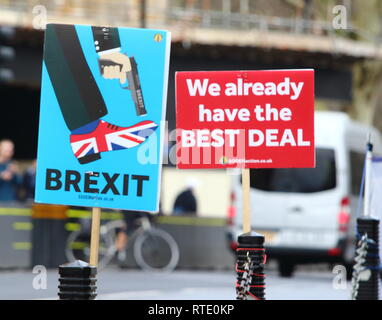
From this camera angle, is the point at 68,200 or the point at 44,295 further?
the point at 44,295

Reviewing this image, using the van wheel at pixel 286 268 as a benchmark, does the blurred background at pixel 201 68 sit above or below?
above

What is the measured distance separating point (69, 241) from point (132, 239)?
1.50 meters

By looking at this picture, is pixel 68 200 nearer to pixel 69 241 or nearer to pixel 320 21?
pixel 69 241

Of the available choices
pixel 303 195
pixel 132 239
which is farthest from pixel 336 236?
pixel 132 239

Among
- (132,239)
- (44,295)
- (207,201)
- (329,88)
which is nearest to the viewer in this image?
(44,295)

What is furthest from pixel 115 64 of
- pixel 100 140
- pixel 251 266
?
pixel 251 266

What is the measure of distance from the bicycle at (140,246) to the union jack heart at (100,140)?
1318cm

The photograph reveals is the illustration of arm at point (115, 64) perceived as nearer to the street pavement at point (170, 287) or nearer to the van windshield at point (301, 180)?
the street pavement at point (170, 287)

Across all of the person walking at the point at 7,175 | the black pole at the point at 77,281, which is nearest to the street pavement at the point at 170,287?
the person walking at the point at 7,175

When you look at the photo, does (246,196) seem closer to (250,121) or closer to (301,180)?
(250,121)

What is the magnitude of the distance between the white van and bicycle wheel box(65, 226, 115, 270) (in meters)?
2.16

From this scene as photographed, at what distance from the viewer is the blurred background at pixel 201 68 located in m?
21.7

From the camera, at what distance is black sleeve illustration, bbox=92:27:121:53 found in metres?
8.59

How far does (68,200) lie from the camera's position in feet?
28.2
